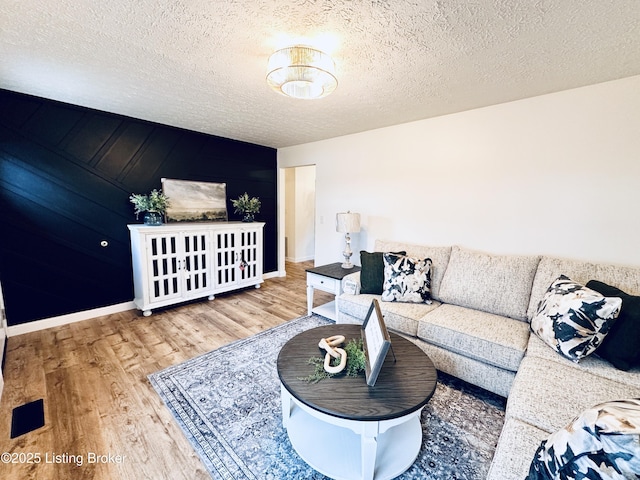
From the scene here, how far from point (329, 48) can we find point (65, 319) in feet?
12.6

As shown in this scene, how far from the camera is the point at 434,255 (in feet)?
9.30

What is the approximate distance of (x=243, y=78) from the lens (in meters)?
2.15

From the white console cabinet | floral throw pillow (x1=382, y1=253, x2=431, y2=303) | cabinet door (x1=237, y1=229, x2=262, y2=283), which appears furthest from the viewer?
cabinet door (x1=237, y1=229, x2=262, y2=283)

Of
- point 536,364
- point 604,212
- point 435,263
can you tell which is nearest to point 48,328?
point 435,263

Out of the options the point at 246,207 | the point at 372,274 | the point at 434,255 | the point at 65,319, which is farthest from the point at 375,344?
the point at 65,319

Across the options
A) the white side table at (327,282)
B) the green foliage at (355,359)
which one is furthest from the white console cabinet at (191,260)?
the green foliage at (355,359)

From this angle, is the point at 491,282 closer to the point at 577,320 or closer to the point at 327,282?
the point at 577,320

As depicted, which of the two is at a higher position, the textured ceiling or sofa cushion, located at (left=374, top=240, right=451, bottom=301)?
the textured ceiling

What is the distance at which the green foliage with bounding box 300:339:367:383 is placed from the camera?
151 cm

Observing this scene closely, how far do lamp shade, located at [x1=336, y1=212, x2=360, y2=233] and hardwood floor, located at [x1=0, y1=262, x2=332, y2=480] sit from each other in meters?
1.20

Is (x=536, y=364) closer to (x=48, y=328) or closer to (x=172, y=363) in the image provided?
(x=172, y=363)

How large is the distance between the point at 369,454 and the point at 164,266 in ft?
10.3

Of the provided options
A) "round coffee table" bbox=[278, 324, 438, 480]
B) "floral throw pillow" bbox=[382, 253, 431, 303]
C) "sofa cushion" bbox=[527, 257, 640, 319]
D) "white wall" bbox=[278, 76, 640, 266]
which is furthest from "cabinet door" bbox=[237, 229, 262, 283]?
"sofa cushion" bbox=[527, 257, 640, 319]

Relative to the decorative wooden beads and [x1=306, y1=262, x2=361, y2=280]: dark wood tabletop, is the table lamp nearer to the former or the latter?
[x1=306, y1=262, x2=361, y2=280]: dark wood tabletop
